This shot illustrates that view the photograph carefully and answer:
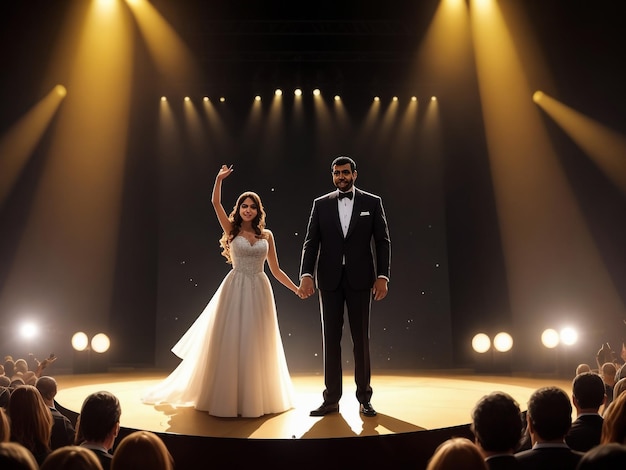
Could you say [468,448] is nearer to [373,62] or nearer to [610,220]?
[610,220]

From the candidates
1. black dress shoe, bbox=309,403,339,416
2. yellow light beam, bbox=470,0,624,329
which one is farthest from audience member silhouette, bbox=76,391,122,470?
yellow light beam, bbox=470,0,624,329

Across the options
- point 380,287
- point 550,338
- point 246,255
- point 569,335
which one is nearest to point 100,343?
point 246,255

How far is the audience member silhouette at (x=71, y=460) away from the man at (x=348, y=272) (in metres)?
2.11

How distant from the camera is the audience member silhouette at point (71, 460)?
137cm

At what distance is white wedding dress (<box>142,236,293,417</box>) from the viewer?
11.5 feet

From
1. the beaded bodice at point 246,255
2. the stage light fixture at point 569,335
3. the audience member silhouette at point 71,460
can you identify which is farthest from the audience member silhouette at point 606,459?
the stage light fixture at point 569,335

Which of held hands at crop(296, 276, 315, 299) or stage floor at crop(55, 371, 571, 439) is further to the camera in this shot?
held hands at crop(296, 276, 315, 299)

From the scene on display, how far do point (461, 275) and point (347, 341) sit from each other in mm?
1781

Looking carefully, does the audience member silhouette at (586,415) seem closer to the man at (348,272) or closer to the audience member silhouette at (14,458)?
the man at (348,272)

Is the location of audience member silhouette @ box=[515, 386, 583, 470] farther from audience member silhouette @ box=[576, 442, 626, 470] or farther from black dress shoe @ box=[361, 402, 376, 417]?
black dress shoe @ box=[361, 402, 376, 417]

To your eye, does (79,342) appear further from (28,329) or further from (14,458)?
(14,458)

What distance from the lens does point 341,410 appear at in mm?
3611

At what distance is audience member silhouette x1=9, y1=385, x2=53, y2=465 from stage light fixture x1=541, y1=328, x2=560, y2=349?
5669 millimetres

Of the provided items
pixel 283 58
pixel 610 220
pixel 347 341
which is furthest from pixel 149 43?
pixel 610 220
